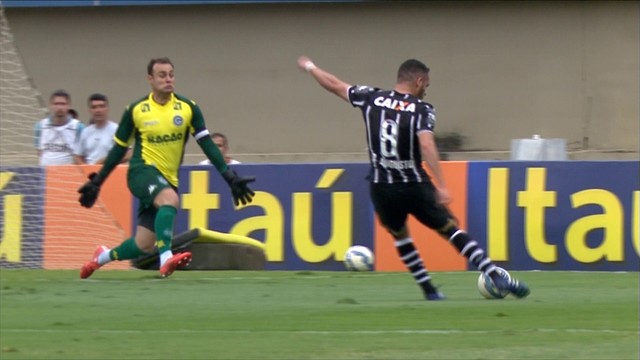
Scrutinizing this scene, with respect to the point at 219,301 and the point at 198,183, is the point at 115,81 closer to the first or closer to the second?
the point at 198,183

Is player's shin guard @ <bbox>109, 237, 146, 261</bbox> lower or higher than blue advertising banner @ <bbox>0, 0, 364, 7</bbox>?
lower

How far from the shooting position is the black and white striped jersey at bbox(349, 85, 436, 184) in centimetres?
1074

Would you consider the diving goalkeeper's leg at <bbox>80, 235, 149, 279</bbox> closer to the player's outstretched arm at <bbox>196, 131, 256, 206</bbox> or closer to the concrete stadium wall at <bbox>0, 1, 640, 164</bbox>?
the player's outstretched arm at <bbox>196, 131, 256, 206</bbox>

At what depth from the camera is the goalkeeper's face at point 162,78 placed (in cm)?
1199

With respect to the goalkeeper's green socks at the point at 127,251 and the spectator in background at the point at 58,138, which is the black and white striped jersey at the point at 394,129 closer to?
the goalkeeper's green socks at the point at 127,251

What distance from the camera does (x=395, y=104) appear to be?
425 inches

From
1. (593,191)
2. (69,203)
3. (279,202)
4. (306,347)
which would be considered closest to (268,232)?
(279,202)

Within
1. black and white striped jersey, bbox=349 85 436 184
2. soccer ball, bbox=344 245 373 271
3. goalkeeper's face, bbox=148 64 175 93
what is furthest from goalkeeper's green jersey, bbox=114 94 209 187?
soccer ball, bbox=344 245 373 271

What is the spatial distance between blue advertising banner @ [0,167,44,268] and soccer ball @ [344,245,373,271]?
353 cm

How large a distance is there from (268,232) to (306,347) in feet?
23.5

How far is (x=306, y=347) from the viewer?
8.77 m

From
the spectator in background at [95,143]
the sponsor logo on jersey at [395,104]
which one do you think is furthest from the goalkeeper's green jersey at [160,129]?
the spectator in background at [95,143]

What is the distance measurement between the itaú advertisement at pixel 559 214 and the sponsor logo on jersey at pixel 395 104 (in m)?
4.76

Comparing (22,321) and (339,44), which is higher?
(339,44)
